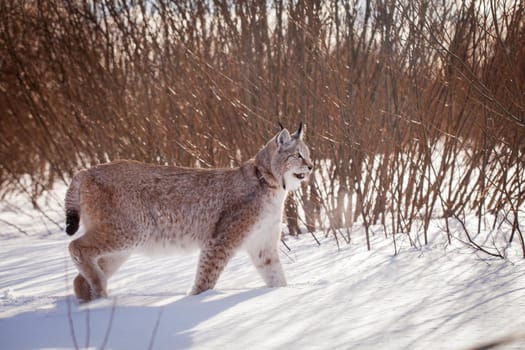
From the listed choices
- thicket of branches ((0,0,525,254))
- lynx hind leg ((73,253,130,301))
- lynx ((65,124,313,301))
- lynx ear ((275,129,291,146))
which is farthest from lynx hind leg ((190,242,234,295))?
thicket of branches ((0,0,525,254))

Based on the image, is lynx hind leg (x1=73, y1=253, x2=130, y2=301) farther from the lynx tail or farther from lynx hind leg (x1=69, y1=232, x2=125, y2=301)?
the lynx tail

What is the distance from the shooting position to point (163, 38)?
7.88 meters

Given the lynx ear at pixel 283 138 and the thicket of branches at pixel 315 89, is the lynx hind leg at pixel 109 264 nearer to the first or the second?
the lynx ear at pixel 283 138

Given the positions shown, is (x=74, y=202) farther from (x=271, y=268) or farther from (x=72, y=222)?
(x=271, y=268)

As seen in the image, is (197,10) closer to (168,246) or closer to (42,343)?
(168,246)

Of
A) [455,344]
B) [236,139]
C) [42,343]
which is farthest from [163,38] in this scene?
[455,344]

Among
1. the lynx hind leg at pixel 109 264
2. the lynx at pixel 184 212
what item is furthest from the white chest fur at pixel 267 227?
the lynx hind leg at pixel 109 264

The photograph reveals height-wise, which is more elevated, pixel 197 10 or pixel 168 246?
pixel 197 10

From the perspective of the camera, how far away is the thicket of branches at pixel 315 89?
5.77 meters

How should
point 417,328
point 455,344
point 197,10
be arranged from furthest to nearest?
point 197,10 → point 417,328 → point 455,344

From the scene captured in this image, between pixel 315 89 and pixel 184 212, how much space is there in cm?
202

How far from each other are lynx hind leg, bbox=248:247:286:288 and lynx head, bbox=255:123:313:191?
48cm

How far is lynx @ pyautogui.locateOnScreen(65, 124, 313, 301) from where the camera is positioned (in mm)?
4660

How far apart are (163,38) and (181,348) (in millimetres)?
5387
